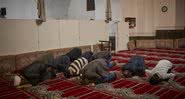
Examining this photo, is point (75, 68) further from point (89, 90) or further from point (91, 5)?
point (91, 5)

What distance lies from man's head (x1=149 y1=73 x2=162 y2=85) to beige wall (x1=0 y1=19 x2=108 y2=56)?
319cm

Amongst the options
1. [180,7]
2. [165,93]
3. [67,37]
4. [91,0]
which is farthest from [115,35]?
[165,93]

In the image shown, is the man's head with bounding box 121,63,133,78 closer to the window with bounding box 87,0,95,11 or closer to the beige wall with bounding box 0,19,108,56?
the beige wall with bounding box 0,19,108,56

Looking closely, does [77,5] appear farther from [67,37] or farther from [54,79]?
[54,79]

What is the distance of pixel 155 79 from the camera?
3.75m

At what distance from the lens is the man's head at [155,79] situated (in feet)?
12.3

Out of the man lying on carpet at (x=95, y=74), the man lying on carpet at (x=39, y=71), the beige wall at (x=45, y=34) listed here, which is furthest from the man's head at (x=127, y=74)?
the beige wall at (x=45, y=34)

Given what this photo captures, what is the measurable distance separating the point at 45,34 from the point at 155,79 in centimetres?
330

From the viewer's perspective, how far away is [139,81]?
3.97 metres

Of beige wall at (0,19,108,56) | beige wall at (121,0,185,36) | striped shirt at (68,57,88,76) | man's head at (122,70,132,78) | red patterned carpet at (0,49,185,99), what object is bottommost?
red patterned carpet at (0,49,185,99)

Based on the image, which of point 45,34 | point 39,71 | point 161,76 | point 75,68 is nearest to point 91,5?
point 45,34

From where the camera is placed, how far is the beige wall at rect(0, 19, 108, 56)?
509cm

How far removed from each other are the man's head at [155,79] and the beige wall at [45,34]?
126 inches

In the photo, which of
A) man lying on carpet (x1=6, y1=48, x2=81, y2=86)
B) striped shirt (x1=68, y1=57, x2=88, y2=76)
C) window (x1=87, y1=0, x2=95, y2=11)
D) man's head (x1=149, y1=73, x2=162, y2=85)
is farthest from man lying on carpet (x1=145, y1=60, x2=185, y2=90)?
window (x1=87, y1=0, x2=95, y2=11)
